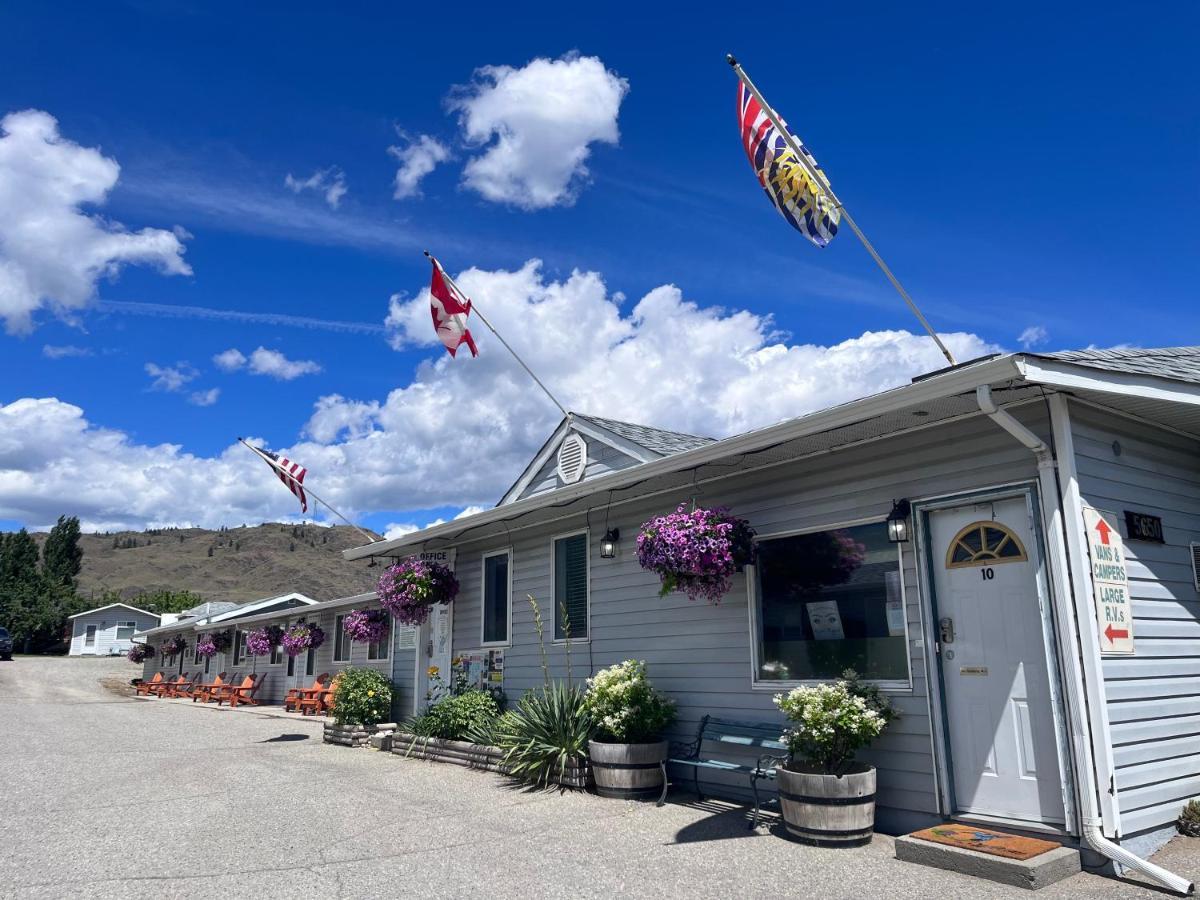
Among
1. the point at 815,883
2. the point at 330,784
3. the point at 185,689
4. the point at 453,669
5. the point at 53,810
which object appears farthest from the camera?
the point at 185,689

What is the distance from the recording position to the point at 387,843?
6508mm

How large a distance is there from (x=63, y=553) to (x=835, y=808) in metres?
70.9

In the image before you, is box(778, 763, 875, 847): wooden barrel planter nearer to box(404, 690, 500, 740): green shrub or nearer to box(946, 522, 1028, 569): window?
box(946, 522, 1028, 569): window

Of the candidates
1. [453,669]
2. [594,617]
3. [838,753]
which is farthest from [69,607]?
[838,753]

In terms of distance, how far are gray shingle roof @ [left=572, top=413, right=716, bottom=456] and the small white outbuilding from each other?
51093 millimetres

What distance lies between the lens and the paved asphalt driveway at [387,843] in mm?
5293

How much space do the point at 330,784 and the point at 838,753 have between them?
558 cm

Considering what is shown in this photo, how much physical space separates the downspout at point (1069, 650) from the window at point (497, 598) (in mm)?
7088

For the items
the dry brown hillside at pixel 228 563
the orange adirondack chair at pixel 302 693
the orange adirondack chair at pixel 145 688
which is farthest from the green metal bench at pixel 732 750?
the dry brown hillside at pixel 228 563

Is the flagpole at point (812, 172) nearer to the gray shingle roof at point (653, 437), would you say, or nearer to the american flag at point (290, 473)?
the gray shingle roof at point (653, 437)

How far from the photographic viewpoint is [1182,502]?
22.6 ft

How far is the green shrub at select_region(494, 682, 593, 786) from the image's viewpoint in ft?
28.1

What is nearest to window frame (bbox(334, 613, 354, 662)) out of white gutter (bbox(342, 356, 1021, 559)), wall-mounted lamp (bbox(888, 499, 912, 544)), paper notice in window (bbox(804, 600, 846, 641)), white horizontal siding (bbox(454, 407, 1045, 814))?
white horizontal siding (bbox(454, 407, 1045, 814))

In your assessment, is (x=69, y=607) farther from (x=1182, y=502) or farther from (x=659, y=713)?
(x=1182, y=502)
